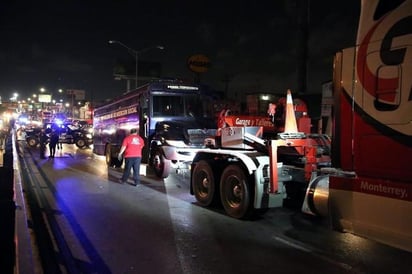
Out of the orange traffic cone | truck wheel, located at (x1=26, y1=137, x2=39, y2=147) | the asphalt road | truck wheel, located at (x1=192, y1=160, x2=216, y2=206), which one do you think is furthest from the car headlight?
truck wheel, located at (x1=26, y1=137, x2=39, y2=147)

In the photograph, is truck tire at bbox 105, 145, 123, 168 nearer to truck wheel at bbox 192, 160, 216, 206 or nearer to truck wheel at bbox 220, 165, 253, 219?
truck wheel at bbox 192, 160, 216, 206

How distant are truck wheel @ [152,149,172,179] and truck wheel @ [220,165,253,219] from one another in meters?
5.51

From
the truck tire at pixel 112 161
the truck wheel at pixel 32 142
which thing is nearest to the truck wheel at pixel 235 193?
the truck tire at pixel 112 161

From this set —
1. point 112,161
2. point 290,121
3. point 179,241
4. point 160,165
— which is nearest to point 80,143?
point 112,161

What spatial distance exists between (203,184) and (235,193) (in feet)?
4.66

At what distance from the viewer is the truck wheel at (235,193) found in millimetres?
8562

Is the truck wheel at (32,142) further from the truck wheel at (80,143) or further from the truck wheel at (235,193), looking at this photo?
the truck wheel at (235,193)

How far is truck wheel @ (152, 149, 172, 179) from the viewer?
14.7 metres

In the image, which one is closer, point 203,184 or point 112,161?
point 203,184

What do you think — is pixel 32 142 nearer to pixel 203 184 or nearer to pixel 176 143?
pixel 176 143

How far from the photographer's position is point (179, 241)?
736 cm

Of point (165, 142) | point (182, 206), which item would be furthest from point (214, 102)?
point (182, 206)

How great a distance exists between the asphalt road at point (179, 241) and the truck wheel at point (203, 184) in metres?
0.23

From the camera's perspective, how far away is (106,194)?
39.1 feet
